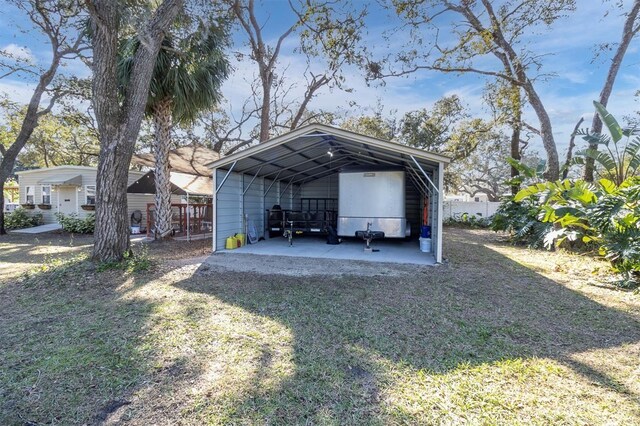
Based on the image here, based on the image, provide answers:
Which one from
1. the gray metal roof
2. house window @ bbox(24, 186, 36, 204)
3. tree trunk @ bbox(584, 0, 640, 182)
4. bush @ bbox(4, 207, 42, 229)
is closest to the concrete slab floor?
the gray metal roof

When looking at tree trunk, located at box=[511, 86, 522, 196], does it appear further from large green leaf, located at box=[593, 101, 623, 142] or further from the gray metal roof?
the gray metal roof

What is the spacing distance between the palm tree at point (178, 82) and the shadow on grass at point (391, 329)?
6365mm

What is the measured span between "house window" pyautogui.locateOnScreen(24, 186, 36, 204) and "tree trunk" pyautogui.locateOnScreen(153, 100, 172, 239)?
12.2m

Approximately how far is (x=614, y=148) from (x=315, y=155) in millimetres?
8333

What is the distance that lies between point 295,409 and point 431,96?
20918mm

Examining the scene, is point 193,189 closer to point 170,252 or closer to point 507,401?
point 170,252

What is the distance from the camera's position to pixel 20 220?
16859 mm

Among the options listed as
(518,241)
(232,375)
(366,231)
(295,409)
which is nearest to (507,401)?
(295,409)

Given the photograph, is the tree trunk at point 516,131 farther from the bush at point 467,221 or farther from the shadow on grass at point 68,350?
the shadow on grass at point 68,350

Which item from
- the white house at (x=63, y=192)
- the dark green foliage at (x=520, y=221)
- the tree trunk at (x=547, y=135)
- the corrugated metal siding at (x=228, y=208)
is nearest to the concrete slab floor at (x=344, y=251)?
the corrugated metal siding at (x=228, y=208)

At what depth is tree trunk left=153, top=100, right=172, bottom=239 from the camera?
1091 cm

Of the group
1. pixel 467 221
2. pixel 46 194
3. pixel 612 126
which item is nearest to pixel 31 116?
pixel 46 194

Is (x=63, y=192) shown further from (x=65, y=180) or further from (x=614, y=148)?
(x=614, y=148)

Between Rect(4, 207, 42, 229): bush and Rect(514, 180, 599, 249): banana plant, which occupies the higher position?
Rect(514, 180, 599, 249): banana plant
